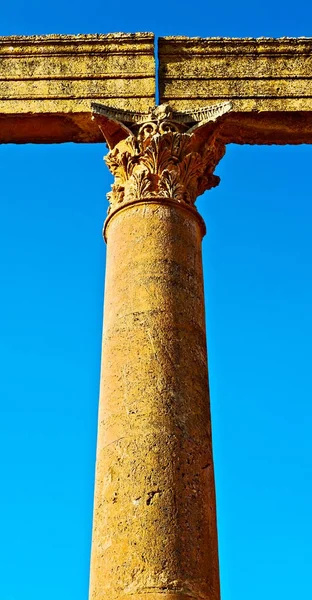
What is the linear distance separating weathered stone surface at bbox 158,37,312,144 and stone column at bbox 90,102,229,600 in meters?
1.24

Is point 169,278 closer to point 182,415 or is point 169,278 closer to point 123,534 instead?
point 182,415

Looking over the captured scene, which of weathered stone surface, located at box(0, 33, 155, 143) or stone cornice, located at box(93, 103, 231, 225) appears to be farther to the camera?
weathered stone surface, located at box(0, 33, 155, 143)

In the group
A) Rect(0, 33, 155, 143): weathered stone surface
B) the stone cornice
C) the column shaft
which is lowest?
the column shaft

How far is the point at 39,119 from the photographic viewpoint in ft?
50.1

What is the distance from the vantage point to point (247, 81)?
15.3m

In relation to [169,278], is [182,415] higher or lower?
lower

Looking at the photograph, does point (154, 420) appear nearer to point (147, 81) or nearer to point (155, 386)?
point (155, 386)

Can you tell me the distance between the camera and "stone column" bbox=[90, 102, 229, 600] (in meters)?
9.75

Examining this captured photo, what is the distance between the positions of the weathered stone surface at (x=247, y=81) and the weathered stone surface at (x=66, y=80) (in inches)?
19.4

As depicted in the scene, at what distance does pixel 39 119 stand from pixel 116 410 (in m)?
6.47

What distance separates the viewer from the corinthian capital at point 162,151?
13258 millimetres

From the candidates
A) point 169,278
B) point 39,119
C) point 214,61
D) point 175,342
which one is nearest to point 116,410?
point 175,342

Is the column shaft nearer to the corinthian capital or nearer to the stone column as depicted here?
the stone column

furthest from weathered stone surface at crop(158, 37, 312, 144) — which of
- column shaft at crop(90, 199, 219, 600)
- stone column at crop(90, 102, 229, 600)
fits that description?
column shaft at crop(90, 199, 219, 600)
